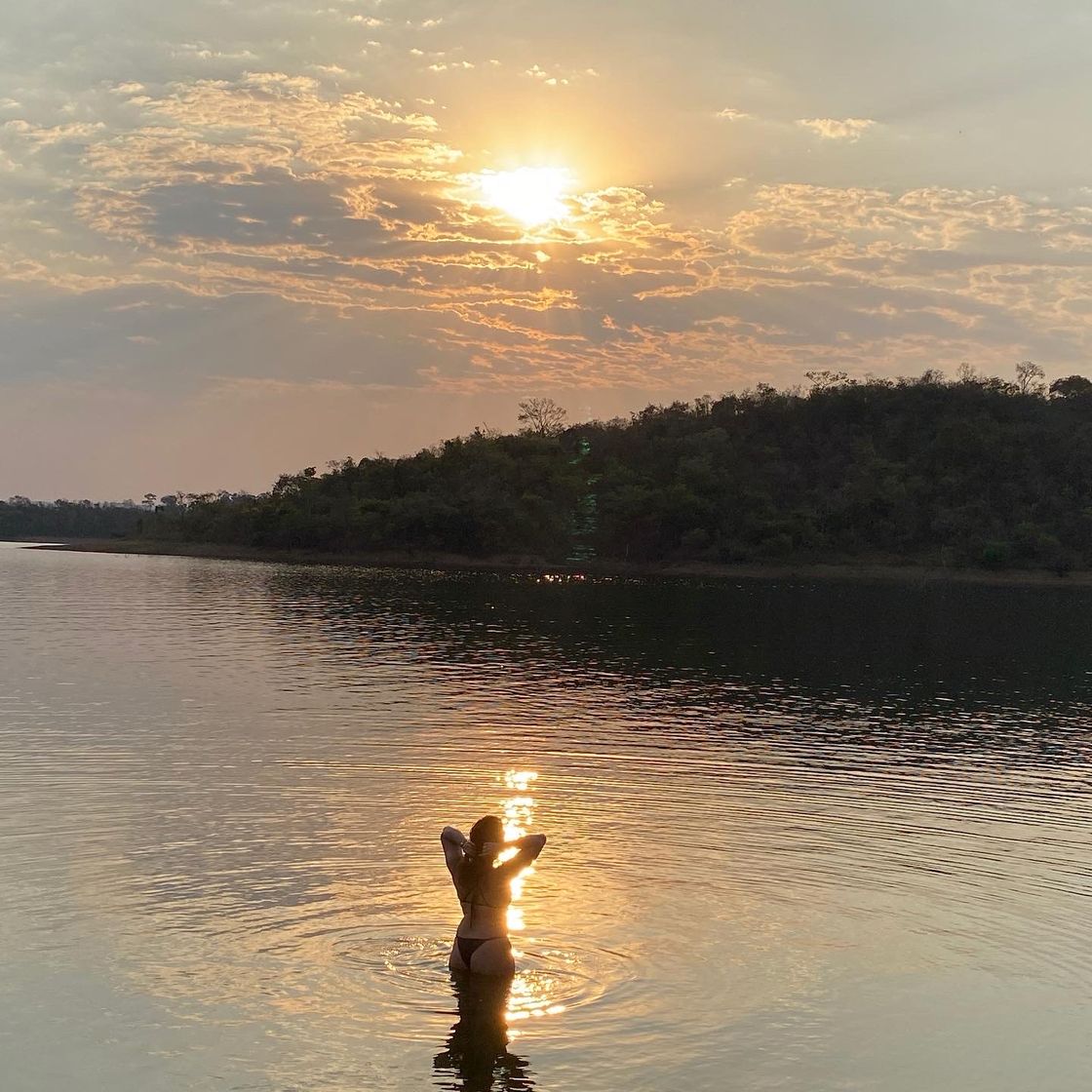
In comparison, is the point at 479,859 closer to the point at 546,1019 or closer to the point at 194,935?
the point at 546,1019

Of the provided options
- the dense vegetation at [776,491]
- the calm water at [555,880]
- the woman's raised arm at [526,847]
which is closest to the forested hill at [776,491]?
the dense vegetation at [776,491]

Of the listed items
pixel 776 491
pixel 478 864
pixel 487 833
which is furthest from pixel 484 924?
pixel 776 491

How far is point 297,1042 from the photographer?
13.8 metres

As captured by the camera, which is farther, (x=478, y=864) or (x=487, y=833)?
(x=487, y=833)

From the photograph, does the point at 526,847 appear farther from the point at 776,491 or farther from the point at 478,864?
the point at 776,491

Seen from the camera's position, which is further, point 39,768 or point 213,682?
point 213,682

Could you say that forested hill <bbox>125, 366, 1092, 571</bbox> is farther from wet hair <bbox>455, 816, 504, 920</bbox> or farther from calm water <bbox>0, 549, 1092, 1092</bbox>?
wet hair <bbox>455, 816, 504, 920</bbox>

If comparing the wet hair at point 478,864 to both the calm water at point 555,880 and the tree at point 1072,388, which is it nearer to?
the calm water at point 555,880

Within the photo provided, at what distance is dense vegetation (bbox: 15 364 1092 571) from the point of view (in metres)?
159

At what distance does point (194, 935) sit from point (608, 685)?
105 ft

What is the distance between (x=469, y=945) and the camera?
50.8ft

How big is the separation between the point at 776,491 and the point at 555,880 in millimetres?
159598

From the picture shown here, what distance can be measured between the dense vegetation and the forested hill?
0.23 meters

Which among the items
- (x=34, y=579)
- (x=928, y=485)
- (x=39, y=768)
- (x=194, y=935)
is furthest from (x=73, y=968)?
(x=928, y=485)
